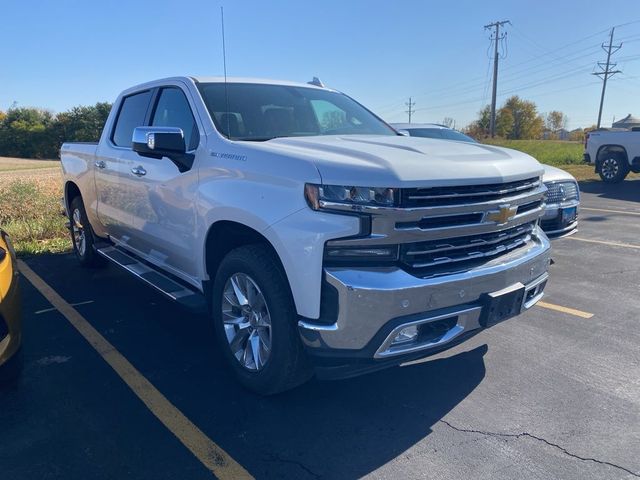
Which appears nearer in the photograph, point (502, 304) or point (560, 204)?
point (502, 304)

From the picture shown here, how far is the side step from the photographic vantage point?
12.8ft

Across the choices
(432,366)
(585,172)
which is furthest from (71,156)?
(585,172)

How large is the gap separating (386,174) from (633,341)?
113 inches

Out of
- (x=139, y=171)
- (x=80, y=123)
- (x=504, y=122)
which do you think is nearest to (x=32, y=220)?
(x=139, y=171)

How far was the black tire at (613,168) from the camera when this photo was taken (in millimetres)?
15260

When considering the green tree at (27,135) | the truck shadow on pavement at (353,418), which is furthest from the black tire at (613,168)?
the green tree at (27,135)

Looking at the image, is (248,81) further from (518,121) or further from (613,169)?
(518,121)

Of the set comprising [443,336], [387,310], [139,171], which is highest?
[139,171]

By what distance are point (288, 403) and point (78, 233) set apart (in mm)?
4615

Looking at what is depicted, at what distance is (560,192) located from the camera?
598 cm

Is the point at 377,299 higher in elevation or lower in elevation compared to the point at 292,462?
higher

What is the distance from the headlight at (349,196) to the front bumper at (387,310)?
1.11ft

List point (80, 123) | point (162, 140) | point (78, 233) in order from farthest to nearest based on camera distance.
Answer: point (80, 123)
point (78, 233)
point (162, 140)

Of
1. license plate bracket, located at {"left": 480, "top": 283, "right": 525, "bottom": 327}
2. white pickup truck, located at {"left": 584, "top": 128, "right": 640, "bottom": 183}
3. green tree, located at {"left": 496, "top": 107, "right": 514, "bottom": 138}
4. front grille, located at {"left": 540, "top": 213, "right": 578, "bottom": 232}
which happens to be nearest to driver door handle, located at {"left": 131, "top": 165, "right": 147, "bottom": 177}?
license plate bracket, located at {"left": 480, "top": 283, "right": 525, "bottom": 327}
